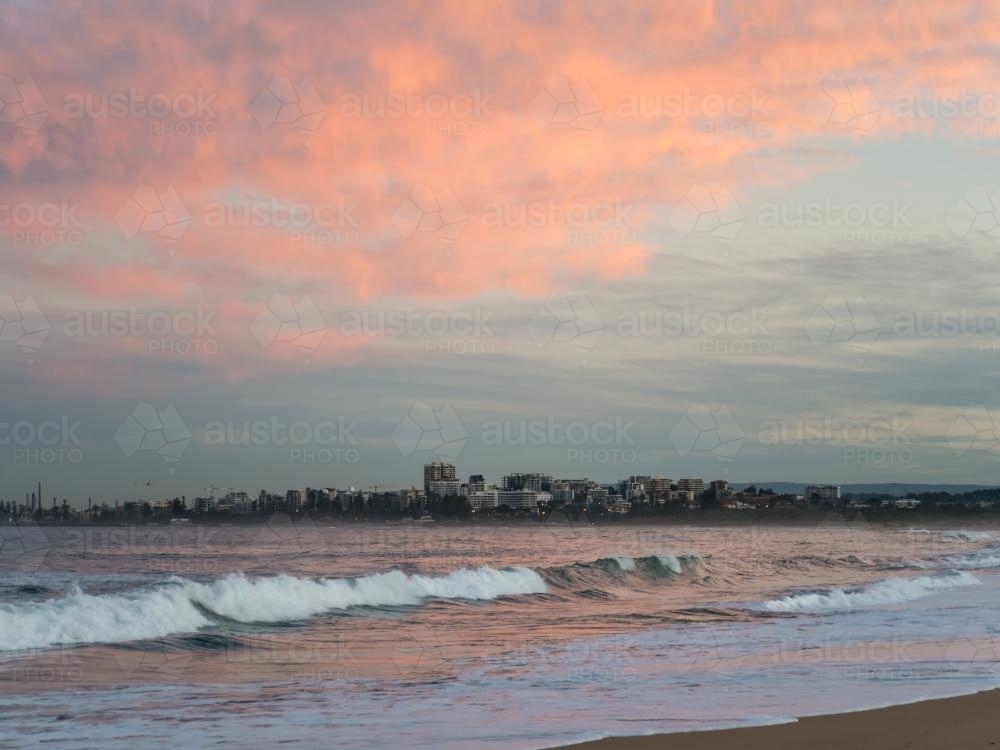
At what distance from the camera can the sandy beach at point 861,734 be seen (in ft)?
30.1

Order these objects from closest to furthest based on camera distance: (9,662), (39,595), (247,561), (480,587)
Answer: (9,662) < (39,595) < (480,587) < (247,561)

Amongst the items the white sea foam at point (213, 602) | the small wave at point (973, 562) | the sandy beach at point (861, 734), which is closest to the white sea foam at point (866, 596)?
the white sea foam at point (213, 602)

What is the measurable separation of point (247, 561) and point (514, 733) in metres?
37.3

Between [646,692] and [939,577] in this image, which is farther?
[939,577]

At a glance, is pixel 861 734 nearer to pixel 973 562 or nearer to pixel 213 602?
pixel 213 602

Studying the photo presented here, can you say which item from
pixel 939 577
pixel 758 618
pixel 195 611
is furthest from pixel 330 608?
pixel 939 577

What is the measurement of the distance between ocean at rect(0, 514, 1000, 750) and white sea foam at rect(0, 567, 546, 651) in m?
0.07

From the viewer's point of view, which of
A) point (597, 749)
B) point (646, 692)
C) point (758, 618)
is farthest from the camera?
point (758, 618)

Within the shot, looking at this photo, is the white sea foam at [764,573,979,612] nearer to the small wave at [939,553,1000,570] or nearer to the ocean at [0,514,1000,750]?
the ocean at [0,514,1000,750]

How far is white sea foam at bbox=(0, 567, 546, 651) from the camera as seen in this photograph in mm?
18703

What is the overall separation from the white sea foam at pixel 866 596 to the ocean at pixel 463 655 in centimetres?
14

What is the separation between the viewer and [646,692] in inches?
482

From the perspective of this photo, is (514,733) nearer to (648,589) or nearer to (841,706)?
(841,706)

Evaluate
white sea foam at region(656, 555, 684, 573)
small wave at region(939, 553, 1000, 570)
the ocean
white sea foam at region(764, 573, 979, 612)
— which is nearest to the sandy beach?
the ocean
